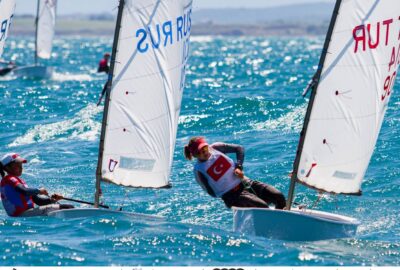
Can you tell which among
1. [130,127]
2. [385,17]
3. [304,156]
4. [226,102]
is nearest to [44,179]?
[130,127]

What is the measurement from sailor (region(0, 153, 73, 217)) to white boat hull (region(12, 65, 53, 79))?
23.9 meters

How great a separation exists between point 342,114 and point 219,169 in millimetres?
1714

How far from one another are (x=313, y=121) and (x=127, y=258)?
2927 millimetres

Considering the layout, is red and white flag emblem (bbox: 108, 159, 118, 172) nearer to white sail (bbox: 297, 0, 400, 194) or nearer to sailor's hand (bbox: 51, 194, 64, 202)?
sailor's hand (bbox: 51, 194, 64, 202)

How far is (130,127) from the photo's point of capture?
12.0m

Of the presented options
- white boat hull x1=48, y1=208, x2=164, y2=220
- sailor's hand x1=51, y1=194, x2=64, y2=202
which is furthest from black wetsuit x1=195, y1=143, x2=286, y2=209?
sailor's hand x1=51, y1=194, x2=64, y2=202

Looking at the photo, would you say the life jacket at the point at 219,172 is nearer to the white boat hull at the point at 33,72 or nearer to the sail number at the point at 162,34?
the sail number at the point at 162,34

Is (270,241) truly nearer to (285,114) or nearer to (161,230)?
(161,230)

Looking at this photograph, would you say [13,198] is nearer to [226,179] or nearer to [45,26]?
[226,179]

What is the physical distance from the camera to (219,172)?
11664 mm

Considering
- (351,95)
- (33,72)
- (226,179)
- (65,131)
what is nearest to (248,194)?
(226,179)

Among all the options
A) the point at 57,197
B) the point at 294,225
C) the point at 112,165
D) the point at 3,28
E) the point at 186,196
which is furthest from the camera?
the point at 3,28

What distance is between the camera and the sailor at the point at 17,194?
12.1 m

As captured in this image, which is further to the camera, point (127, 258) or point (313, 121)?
point (313, 121)
